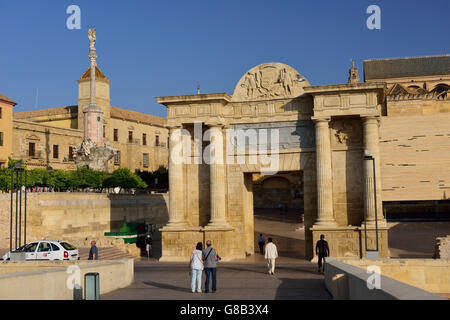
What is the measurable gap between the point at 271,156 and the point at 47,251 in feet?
36.7

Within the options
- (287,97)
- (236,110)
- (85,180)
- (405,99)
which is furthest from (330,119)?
(405,99)

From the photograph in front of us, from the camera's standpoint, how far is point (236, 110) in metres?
26.6

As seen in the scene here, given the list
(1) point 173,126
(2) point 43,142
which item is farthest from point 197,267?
(2) point 43,142

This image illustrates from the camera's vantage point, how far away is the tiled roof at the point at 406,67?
79.2m

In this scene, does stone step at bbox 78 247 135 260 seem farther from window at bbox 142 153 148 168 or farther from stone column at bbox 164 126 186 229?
window at bbox 142 153 148 168

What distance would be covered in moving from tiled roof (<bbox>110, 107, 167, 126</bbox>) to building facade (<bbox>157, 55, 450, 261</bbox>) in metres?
45.5

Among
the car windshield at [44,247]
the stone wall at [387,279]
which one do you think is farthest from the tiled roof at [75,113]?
the stone wall at [387,279]

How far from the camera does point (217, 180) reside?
84.8 feet

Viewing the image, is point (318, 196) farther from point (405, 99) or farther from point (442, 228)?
point (405, 99)

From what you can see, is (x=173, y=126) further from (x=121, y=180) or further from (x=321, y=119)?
(x=121, y=180)

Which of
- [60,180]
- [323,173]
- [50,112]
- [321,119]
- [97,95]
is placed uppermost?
[97,95]

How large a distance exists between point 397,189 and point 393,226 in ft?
11.4

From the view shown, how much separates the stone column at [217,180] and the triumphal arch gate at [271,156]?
0.05m

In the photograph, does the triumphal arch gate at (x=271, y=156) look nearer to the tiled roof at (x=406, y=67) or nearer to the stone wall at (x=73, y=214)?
the stone wall at (x=73, y=214)
